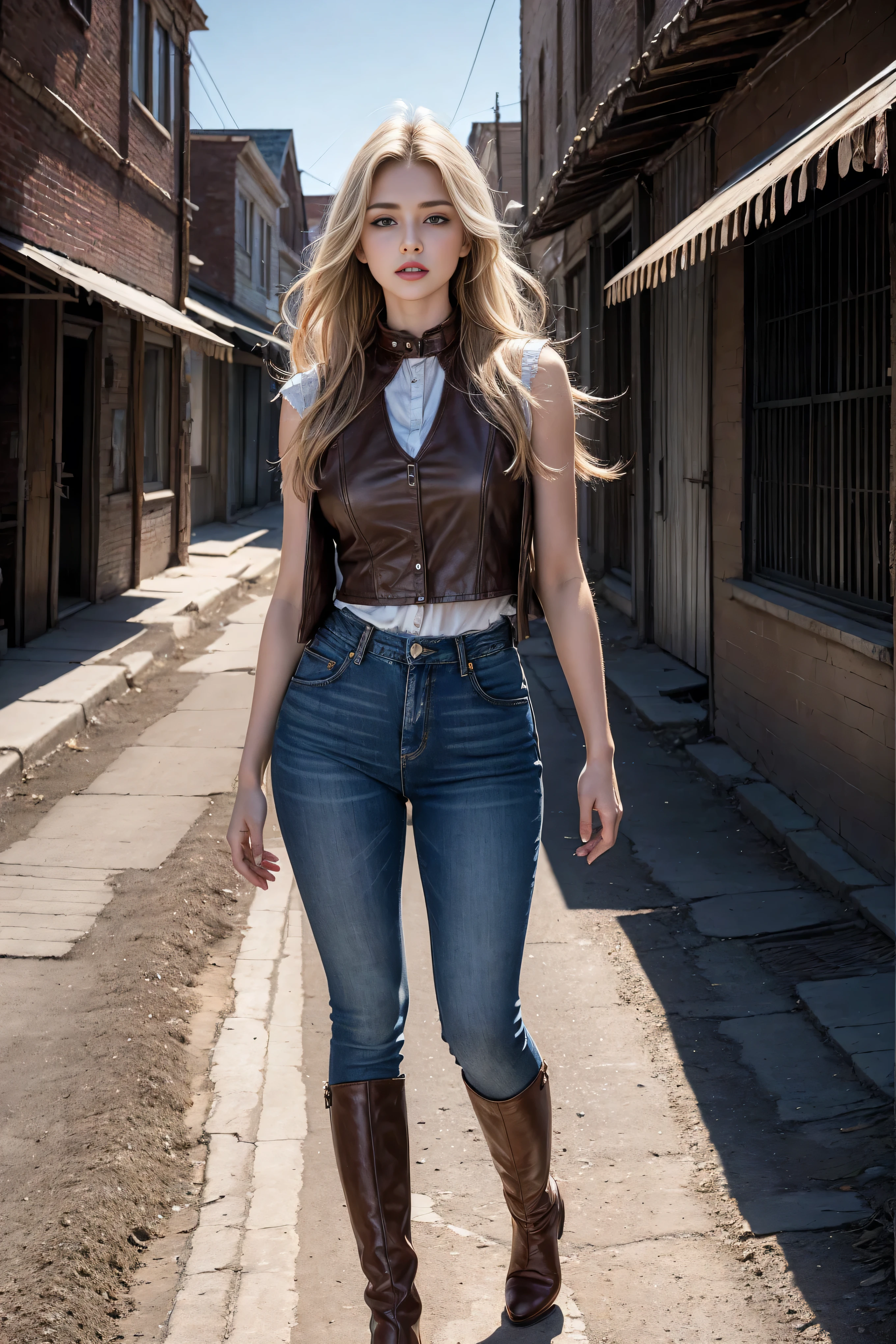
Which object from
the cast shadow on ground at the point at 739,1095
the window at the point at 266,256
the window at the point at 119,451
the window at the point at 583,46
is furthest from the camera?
the window at the point at 266,256

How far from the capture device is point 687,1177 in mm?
3162

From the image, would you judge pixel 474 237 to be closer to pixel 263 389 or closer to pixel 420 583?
pixel 420 583

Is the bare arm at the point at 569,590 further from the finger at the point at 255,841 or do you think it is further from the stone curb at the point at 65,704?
the stone curb at the point at 65,704

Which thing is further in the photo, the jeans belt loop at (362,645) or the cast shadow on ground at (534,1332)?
the cast shadow on ground at (534,1332)

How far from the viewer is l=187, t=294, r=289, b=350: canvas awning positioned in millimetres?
17859

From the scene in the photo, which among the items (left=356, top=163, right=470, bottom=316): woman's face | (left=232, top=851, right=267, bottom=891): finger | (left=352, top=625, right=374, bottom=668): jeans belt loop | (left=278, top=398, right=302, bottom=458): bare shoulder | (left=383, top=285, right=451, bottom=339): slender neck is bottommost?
(left=232, top=851, right=267, bottom=891): finger

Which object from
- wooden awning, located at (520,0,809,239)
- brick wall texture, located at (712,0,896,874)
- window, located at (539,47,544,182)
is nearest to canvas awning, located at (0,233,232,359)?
wooden awning, located at (520,0,809,239)

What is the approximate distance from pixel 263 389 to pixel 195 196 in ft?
13.5

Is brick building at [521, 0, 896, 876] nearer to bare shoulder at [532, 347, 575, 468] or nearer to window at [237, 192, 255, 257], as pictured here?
bare shoulder at [532, 347, 575, 468]

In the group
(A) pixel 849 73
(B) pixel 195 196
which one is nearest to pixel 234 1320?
(A) pixel 849 73

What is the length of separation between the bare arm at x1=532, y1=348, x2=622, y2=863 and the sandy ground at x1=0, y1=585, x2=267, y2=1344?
1.40 m

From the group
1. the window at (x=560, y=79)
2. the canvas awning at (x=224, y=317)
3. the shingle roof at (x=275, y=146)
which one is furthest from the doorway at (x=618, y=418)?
the shingle roof at (x=275, y=146)

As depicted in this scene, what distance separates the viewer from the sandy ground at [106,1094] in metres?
2.66

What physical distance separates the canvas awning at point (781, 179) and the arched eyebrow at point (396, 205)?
1343 millimetres
